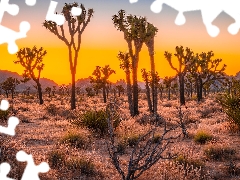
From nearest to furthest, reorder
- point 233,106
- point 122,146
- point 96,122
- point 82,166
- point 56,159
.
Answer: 1. point 82,166
2. point 56,159
3. point 122,146
4. point 233,106
5. point 96,122

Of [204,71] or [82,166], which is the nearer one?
[82,166]

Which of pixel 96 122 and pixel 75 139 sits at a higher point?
pixel 96 122

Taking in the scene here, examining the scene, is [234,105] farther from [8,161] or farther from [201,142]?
[8,161]

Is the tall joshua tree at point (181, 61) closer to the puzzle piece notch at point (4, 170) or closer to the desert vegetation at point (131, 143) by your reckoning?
the desert vegetation at point (131, 143)

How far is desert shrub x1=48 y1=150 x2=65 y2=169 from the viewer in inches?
280

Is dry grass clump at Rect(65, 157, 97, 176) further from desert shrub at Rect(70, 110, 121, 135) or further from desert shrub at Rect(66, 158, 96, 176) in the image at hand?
desert shrub at Rect(70, 110, 121, 135)

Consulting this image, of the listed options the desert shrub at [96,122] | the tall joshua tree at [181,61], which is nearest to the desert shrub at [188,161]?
the desert shrub at [96,122]

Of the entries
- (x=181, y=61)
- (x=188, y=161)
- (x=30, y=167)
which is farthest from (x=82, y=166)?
(x=181, y=61)

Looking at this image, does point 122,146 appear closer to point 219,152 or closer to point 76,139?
point 76,139

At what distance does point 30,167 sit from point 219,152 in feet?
17.5

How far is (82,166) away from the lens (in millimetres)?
6855

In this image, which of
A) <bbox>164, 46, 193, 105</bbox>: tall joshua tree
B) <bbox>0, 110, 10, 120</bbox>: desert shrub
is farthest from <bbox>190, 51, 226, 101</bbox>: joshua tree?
<bbox>0, 110, 10, 120</bbox>: desert shrub

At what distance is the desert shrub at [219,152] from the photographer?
327 inches

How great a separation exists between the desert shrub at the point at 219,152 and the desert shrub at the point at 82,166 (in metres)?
3.45
